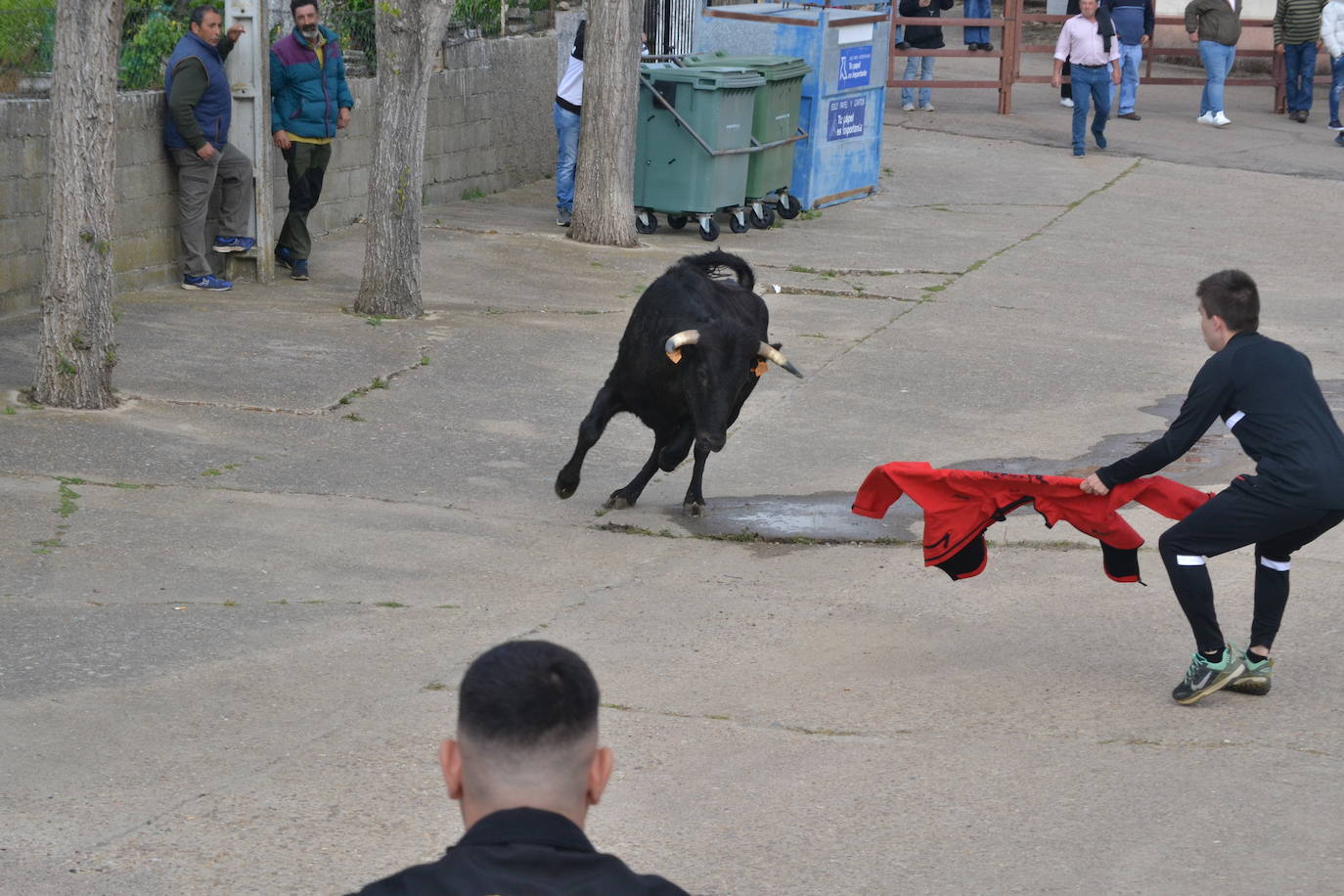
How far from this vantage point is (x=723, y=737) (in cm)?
559

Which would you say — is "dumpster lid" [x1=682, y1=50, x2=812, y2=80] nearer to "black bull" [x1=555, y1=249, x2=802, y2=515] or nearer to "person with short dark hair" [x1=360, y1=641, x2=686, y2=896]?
"black bull" [x1=555, y1=249, x2=802, y2=515]

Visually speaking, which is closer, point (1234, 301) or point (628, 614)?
point (1234, 301)

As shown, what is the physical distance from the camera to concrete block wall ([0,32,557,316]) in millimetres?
11000

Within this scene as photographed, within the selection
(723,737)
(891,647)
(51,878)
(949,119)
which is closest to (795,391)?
(891,647)

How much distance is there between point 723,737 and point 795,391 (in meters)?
5.47

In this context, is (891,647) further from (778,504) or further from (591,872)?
(591,872)

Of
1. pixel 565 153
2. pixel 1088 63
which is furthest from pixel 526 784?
pixel 1088 63

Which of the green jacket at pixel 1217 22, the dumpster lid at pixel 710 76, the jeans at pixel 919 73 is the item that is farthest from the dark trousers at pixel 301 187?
the green jacket at pixel 1217 22

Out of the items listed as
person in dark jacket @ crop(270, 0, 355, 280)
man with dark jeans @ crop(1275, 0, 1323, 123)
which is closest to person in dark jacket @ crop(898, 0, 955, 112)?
man with dark jeans @ crop(1275, 0, 1323, 123)

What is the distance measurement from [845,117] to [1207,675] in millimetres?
12070

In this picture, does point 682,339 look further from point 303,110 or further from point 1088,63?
point 1088,63

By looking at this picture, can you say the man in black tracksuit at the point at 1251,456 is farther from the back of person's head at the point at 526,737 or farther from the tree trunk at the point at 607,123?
the tree trunk at the point at 607,123

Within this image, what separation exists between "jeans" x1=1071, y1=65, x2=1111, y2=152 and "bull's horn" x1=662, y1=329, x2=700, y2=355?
43.9ft

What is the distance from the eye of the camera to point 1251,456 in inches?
225
